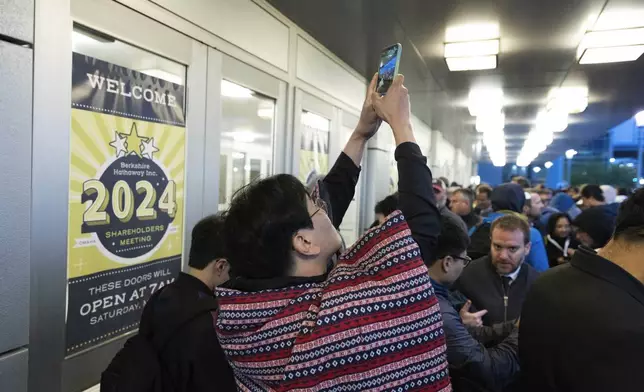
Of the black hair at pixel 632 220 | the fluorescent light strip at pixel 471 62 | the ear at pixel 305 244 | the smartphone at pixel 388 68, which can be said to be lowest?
the ear at pixel 305 244

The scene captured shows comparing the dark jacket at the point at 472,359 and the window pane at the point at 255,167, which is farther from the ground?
the window pane at the point at 255,167

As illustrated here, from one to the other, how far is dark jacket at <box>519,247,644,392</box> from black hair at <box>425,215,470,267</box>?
396 mm

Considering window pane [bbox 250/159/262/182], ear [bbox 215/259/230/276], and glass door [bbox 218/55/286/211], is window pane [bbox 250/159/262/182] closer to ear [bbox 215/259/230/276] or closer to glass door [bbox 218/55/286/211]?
glass door [bbox 218/55/286/211]

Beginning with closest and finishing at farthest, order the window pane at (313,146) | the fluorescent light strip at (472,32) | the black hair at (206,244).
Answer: the black hair at (206,244) < the fluorescent light strip at (472,32) < the window pane at (313,146)

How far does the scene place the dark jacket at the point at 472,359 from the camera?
1.45m

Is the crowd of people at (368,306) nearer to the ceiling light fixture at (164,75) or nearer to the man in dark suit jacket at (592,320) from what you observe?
the man in dark suit jacket at (592,320)

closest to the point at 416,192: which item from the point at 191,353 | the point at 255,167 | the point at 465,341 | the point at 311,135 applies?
the point at 465,341

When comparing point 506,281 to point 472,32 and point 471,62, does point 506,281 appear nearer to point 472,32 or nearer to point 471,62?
point 472,32

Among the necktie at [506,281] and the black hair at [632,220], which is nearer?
the black hair at [632,220]

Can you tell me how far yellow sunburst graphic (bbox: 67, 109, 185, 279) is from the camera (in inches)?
77.9

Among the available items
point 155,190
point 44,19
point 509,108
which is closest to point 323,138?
point 155,190

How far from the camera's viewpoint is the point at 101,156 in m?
2.10

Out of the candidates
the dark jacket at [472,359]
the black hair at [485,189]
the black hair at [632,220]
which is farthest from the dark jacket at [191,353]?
the black hair at [485,189]

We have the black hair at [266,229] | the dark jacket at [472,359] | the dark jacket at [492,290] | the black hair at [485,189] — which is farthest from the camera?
the black hair at [485,189]
